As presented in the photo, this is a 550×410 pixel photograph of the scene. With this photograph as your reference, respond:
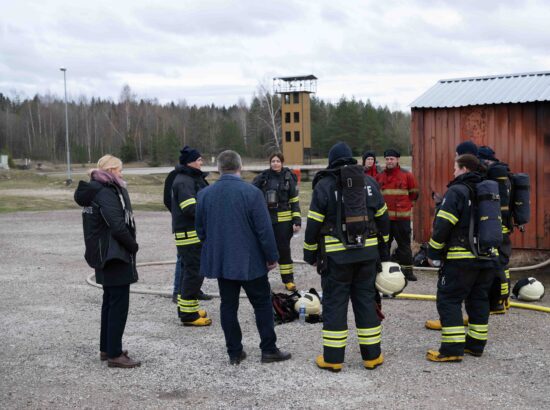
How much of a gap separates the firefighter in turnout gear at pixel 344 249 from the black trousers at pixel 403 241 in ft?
11.8

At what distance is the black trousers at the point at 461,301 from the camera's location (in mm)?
5309

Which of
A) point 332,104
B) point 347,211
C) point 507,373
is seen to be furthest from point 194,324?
point 332,104

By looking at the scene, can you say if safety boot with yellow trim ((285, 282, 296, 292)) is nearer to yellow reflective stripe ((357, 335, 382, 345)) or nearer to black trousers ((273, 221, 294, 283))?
black trousers ((273, 221, 294, 283))

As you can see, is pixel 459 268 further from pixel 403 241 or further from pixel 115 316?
pixel 403 241

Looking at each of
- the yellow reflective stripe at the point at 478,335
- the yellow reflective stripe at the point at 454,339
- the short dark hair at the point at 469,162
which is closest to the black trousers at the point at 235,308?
the yellow reflective stripe at the point at 454,339

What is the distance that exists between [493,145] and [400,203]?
6.85ft

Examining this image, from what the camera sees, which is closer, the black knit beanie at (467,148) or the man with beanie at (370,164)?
the black knit beanie at (467,148)

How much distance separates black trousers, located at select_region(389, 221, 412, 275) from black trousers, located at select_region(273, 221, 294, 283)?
1.62m

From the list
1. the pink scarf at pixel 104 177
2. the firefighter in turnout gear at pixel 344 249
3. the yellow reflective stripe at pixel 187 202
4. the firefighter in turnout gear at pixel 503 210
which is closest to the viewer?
the firefighter in turnout gear at pixel 344 249

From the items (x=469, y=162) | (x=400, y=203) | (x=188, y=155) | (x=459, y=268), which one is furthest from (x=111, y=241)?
(x=400, y=203)

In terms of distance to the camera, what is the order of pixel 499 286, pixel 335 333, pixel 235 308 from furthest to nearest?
1. pixel 499 286
2. pixel 235 308
3. pixel 335 333

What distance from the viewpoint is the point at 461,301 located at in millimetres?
5453

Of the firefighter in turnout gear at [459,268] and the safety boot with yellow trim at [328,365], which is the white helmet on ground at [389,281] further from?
the safety boot with yellow trim at [328,365]

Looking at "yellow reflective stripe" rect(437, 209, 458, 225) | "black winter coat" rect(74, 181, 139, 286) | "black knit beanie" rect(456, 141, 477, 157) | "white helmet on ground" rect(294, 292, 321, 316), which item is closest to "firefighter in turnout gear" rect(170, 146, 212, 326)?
"white helmet on ground" rect(294, 292, 321, 316)
